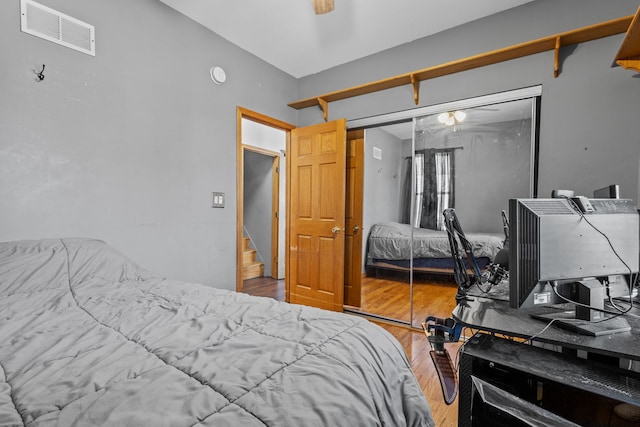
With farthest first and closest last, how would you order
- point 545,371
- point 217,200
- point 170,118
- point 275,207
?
point 275,207 → point 217,200 → point 170,118 → point 545,371

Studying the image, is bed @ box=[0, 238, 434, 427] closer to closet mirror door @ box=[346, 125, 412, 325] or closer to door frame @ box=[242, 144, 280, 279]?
A: closet mirror door @ box=[346, 125, 412, 325]

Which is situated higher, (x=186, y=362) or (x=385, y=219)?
(x=385, y=219)

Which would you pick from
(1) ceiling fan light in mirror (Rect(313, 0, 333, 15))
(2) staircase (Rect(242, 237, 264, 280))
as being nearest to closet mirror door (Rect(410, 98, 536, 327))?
(1) ceiling fan light in mirror (Rect(313, 0, 333, 15))

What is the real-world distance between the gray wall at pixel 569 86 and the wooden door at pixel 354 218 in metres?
0.98

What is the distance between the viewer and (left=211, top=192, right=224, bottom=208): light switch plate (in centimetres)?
286

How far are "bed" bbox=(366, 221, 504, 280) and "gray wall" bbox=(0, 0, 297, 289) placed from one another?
6.70ft

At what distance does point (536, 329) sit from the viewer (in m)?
1.07

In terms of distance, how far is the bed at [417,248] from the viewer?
3.24 meters

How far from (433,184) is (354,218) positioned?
0.97m

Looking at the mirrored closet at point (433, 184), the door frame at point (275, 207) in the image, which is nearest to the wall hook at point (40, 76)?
the mirrored closet at point (433, 184)

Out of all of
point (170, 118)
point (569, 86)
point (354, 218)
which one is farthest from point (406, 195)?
point (170, 118)

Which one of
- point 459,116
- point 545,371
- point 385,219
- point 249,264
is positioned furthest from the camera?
point 249,264

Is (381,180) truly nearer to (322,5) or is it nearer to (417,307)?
(417,307)

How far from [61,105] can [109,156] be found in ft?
1.29
